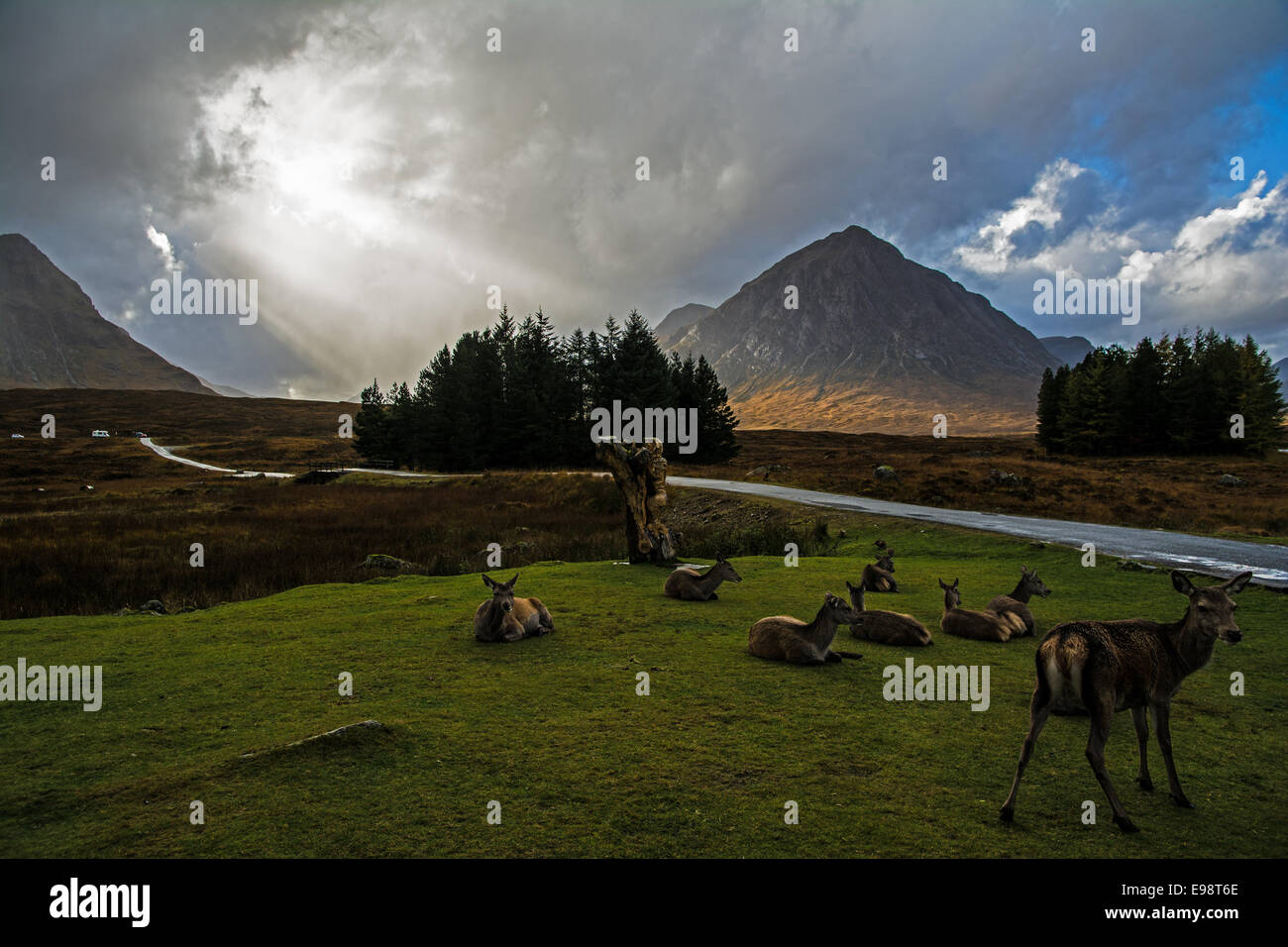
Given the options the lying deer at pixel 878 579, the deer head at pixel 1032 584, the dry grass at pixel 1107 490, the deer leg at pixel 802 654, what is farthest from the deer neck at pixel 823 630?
the dry grass at pixel 1107 490

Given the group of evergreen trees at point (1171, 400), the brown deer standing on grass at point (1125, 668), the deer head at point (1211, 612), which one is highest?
the group of evergreen trees at point (1171, 400)

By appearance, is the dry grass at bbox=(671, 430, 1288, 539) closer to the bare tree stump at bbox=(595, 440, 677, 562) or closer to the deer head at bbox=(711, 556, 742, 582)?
the bare tree stump at bbox=(595, 440, 677, 562)

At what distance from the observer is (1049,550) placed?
17.8m

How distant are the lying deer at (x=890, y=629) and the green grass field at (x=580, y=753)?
1.07 feet

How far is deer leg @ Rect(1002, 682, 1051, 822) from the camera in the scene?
485 centimetres

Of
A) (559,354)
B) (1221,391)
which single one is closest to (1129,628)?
(559,354)

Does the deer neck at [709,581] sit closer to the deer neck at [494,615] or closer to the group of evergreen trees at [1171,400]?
the deer neck at [494,615]

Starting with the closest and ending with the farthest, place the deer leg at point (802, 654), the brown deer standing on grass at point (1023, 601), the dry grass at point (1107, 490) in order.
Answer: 1. the deer leg at point (802, 654)
2. the brown deer standing on grass at point (1023, 601)
3. the dry grass at point (1107, 490)

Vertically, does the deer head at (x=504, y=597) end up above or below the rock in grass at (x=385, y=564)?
above

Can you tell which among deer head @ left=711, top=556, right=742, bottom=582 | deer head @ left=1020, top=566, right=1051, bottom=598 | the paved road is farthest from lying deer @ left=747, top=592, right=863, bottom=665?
the paved road

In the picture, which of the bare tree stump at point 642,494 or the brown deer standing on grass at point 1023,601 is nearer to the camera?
the brown deer standing on grass at point 1023,601

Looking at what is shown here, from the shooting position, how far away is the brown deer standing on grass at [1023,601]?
10812mm

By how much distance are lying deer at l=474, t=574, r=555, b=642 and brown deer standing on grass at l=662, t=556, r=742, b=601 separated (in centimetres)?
382
